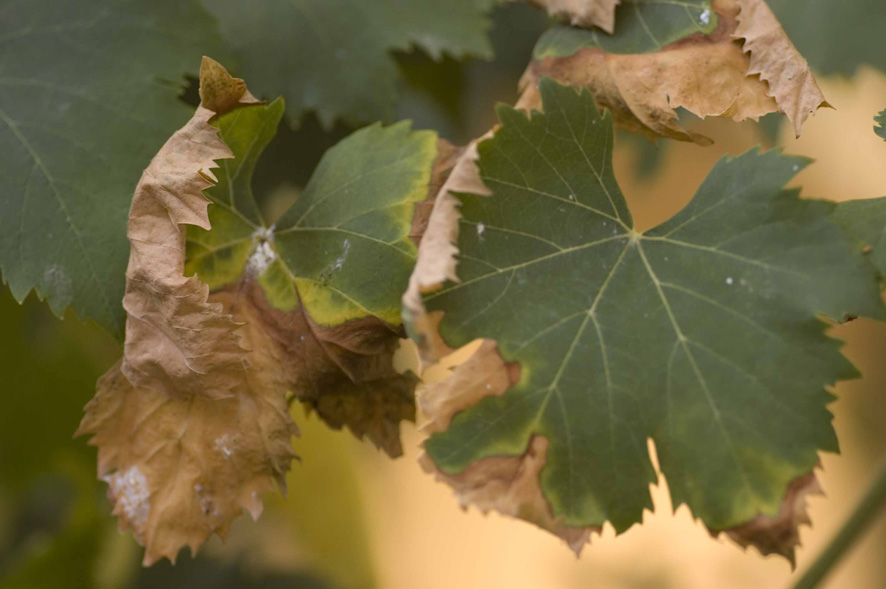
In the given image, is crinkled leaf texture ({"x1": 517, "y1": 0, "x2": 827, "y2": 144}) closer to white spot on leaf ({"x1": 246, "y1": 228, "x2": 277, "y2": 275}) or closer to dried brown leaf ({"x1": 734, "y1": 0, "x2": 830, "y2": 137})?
dried brown leaf ({"x1": 734, "y1": 0, "x2": 830, "y2": 137})

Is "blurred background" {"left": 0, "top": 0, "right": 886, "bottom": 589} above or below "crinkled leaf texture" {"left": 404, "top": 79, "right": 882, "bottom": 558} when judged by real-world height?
below

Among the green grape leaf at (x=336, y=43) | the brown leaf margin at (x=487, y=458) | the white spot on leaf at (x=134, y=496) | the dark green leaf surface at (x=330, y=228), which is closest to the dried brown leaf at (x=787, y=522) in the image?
the brown leaf margin at (x=487, y=458)

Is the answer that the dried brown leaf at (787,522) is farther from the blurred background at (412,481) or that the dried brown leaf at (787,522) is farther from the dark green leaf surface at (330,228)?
the blurred background at (412,481)

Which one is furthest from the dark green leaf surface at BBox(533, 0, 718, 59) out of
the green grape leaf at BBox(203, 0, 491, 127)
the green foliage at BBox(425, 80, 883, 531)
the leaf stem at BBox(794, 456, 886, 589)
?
the leaf stem at BBox(794, 456, 886, 589)

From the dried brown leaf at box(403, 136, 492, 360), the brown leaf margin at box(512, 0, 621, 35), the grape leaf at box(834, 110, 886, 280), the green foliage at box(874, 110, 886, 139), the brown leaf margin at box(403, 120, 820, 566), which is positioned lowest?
the brown leaf margin at box(403, 120, 820, 566)

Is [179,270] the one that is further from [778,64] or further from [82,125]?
[778,64]

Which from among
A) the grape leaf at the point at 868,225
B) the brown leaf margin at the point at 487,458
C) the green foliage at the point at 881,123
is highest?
the green foliage at the point at 881,123
